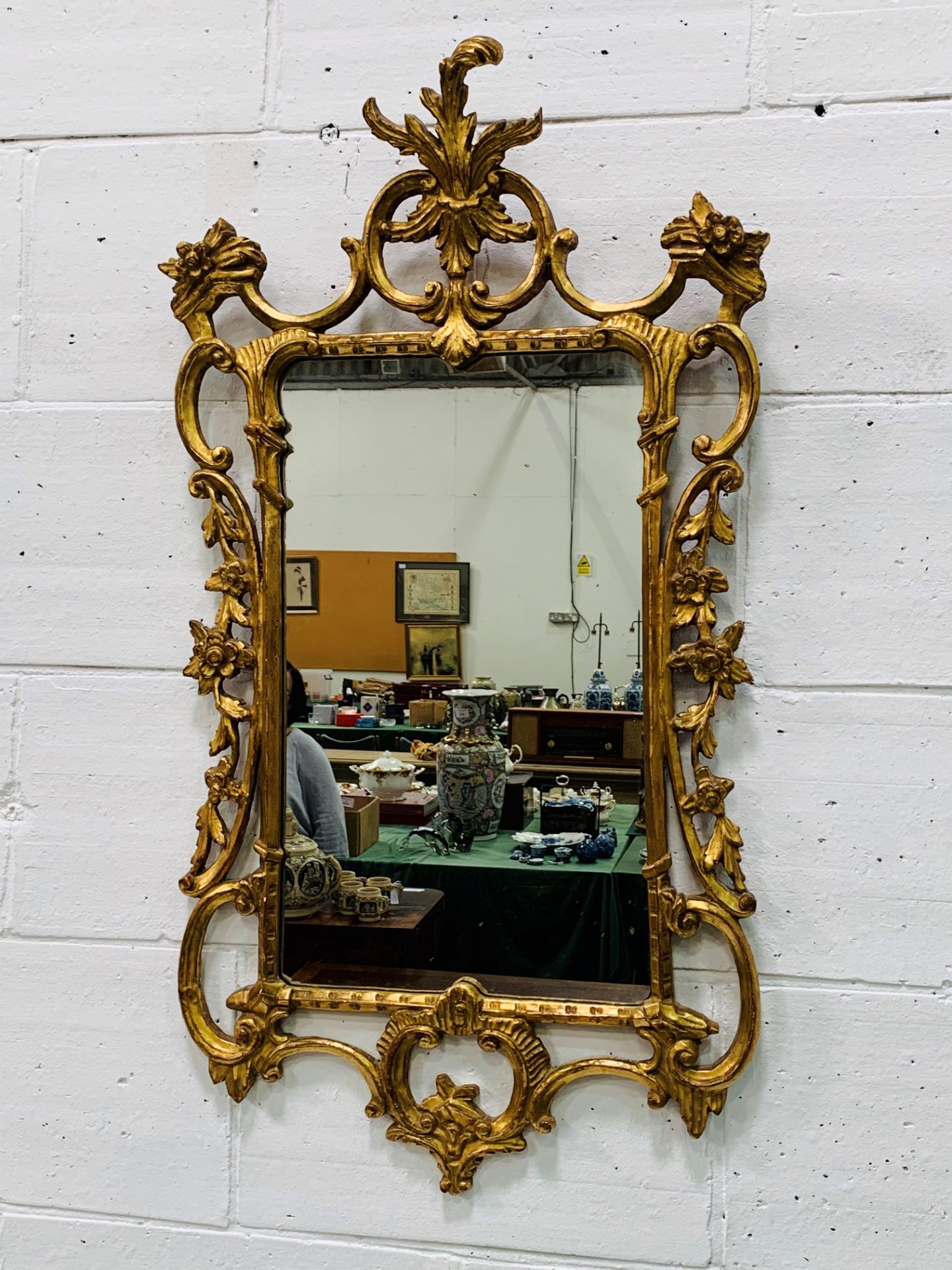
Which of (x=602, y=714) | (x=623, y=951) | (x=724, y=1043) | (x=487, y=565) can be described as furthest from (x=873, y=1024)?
(x=487, y=565)

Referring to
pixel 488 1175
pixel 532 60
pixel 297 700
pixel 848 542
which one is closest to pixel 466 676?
pixel 297 700

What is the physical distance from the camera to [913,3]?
42.0 inches

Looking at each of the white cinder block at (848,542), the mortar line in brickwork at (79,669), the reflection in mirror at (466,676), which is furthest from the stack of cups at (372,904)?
the white cinder block at (848,542)

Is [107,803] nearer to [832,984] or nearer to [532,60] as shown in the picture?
[832,984]

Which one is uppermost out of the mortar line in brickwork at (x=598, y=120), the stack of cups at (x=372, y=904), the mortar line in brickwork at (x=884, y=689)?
the mortar line in brickwork at (x=598, y=120)

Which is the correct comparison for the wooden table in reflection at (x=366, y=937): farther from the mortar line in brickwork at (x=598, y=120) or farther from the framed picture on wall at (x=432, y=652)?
the mortar line in brickwork at (x=598, y=120)

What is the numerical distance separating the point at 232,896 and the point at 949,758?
744 millimetres

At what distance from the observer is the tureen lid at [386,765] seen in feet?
3.70

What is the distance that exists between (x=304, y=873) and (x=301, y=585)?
0.99ft

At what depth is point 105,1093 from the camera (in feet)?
3.93

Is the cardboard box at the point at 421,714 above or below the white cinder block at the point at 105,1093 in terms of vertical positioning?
above

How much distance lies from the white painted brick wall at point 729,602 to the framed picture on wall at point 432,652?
0.79 ft

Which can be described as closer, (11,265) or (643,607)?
(643,607)

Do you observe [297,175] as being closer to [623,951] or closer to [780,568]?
[780,568]
